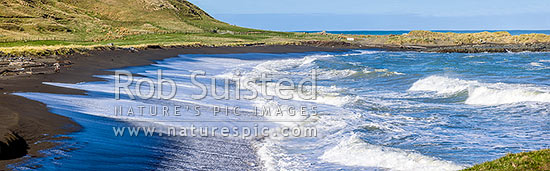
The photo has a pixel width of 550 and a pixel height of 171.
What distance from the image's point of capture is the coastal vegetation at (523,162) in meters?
8.00

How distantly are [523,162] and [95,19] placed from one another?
325ft


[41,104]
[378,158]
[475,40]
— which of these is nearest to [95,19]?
[475,40]

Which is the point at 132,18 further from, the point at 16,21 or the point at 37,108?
the point at 37,108

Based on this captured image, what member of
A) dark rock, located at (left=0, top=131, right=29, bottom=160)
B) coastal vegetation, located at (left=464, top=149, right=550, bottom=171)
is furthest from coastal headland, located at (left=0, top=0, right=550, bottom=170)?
coastal vegetation, located at (left=464, top=149, right=550, bottom=171)

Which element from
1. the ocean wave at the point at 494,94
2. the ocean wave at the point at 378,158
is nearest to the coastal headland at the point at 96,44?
the ocean wave at the point at 378,158

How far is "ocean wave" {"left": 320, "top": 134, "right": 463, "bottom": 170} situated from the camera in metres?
10.8

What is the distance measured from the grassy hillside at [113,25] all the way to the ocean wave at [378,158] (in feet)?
150

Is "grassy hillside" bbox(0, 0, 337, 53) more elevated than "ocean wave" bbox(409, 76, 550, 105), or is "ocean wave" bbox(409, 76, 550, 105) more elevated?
"grassy hillside" bbox(0, 0, 337, 53)

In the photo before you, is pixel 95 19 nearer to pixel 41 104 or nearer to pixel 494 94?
pixel 494 94

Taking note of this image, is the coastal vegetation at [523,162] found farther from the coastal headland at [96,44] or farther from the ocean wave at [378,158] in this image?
the coastal headland at [96,44]

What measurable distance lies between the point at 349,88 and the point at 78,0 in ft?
326

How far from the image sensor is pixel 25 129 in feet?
35.9

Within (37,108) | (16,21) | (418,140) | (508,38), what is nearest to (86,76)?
(37,108)

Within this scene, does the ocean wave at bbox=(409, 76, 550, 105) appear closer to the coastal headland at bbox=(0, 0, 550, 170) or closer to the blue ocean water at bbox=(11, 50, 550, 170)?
the blue ocean water at bbox=(11, 50, 550, 170)
